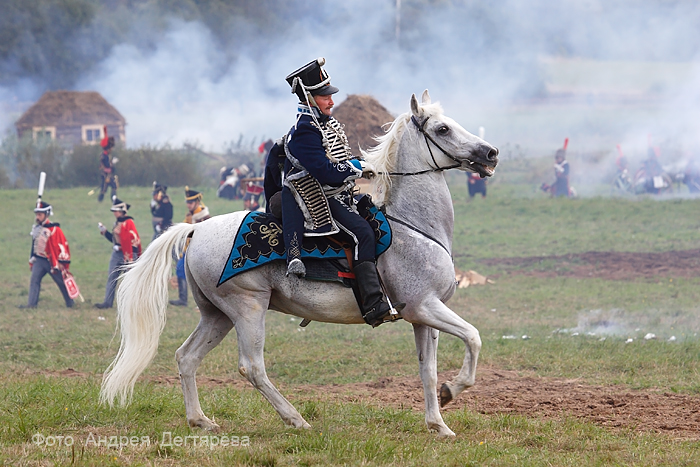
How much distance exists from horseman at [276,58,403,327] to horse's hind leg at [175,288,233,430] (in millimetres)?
968

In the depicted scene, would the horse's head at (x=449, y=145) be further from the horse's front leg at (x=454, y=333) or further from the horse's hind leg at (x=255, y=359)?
the horse's hind leg at (x=255, y=359)

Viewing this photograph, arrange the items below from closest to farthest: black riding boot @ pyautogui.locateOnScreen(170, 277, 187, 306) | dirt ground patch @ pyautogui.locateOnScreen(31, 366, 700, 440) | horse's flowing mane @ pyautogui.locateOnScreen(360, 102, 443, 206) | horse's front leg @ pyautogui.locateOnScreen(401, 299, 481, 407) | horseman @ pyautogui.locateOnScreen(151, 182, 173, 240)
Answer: horse's front leg @ pyautogui.locateOnScreen(401, 299, 481, 407) → horse's flowing mane @ pyautogui.locateOnScreen(360, 102, 443, 206) → dirt ground patch @ pyautogui.locateOnScreen(31, 366, 700, 440) → black riding boot @ pyautogui.locateOnScreen(170, 277, 187, 306) → horseman @ pyautogui.locateOnScreen(151, 182, 173, 240)

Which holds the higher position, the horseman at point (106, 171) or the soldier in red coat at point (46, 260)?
the horseman at point (106, 171)

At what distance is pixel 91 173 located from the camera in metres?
33.3

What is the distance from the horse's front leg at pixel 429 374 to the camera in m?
6.18

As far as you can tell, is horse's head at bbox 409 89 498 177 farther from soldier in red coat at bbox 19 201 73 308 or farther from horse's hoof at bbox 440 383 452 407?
soldier in red coat at bbox 19 201 73 308

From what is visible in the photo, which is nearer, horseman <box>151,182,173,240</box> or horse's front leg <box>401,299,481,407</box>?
horse's front leg <box>401,299,481,407</box>

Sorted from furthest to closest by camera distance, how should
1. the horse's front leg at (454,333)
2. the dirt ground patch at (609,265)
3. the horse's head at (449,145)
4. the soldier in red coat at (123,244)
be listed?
1. the dirt ground patch at (609,265)
2. the soldier in red coat at (123,244)
3. the horse's head at (449,145)
4. the horse's front leg at (454,333)

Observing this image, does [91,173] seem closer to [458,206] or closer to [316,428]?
[458,206]

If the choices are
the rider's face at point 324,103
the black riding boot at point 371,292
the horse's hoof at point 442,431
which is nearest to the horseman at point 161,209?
the rider's face at point 324,103

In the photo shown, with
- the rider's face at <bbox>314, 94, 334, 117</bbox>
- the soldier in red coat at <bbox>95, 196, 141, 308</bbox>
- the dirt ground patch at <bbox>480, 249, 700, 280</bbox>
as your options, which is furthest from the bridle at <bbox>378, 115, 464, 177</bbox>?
the dirt ground patch at <bbox>480, 249, 700, 280</bbox>

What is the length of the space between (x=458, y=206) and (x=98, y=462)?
2306 cm

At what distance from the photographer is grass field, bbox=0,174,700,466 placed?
5.37m

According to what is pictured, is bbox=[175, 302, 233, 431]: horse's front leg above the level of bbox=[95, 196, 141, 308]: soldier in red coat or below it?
below
